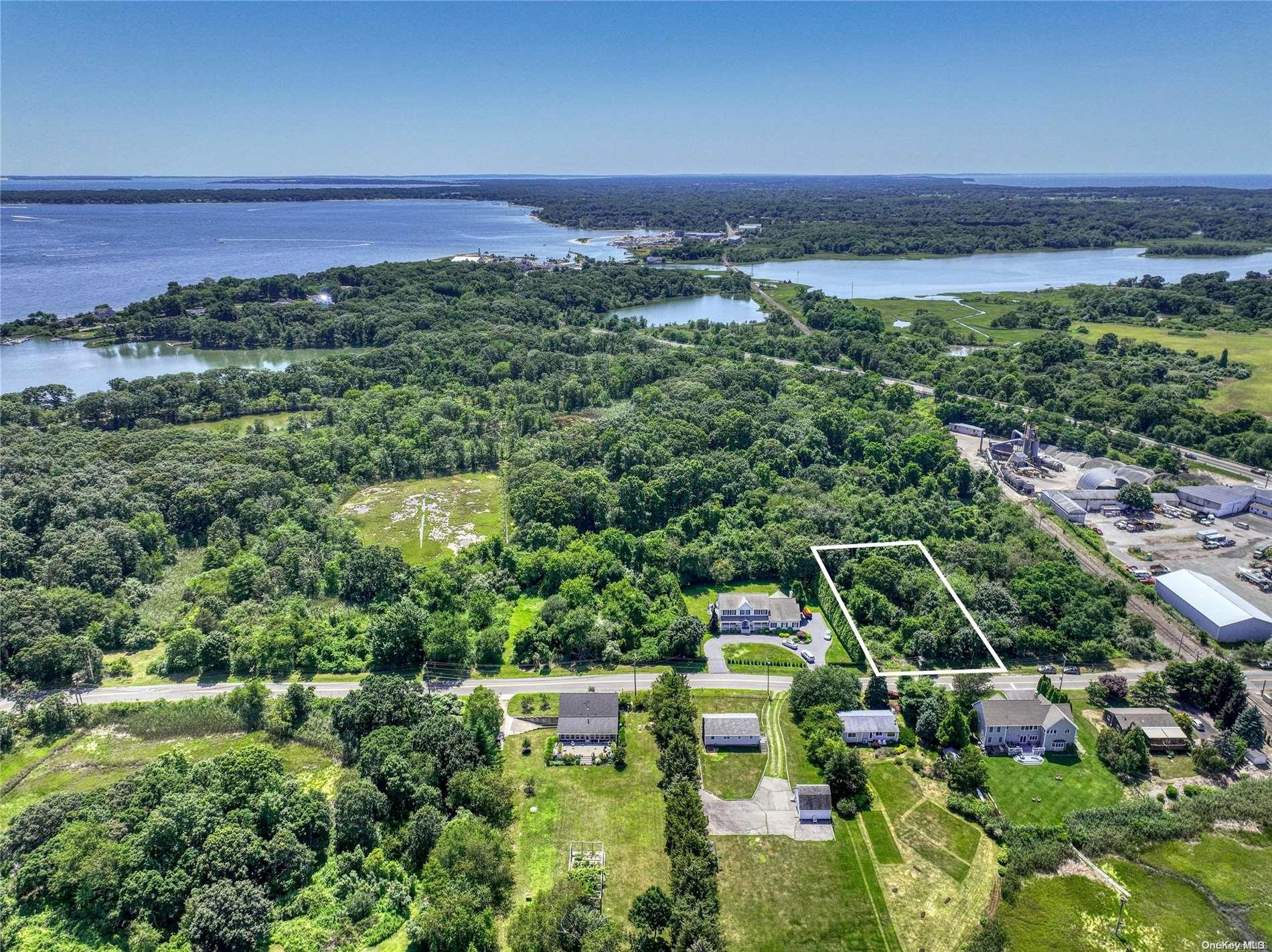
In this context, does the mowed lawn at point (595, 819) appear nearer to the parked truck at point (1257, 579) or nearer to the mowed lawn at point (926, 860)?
the mowed lawn at point (926, 860)

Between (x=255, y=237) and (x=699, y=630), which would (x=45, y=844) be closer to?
(x=699, y=630)

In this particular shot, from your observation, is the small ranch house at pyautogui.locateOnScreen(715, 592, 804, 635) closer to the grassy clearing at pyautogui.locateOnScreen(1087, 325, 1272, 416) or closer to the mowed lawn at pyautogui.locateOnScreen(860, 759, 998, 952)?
the mowed lawn at pyautogui.locateOnScreen(860, 759, 998, 952)

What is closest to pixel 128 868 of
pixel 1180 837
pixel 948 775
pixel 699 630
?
pixel 699 630

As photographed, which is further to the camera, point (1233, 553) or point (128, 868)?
point (1233, 553)

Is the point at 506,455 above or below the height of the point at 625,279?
below

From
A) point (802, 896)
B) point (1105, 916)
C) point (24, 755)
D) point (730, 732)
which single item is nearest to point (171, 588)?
point (24, 755)

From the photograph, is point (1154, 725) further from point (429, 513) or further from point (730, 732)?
point (429, 513)

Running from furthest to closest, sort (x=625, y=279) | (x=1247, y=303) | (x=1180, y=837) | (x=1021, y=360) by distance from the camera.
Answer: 1. (x=625, y=279)
2. (x=1247, y=303)
3. (x=1021, y=360)
4. (x=1180, y=837)
